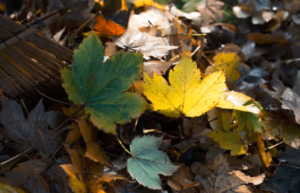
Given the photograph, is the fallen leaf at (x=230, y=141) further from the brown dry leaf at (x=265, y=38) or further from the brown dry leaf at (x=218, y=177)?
the brown dry leaf at (x=265, y=38)

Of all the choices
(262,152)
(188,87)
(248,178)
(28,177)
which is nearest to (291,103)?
(262,152)

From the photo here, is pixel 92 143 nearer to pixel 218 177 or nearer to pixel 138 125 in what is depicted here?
pixel 138 125

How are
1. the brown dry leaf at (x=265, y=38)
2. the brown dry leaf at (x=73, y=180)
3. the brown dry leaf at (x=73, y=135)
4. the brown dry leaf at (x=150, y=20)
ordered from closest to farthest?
the brown dry leaf at (x=73, y=180) < the brown dry leaf at (x=73, y=135) < the brown dry leaf at (x=150, y=20) < the brown dry leaf at (x=265, y=38)

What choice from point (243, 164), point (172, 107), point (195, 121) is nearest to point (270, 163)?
point (243, 164)

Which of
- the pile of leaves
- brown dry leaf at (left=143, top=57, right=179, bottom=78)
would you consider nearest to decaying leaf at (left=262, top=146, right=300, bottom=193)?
the pile of leaves

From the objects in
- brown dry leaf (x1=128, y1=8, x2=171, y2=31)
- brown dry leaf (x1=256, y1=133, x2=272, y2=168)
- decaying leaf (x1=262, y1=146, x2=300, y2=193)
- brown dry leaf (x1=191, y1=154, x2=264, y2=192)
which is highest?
brown dry leaf (x1=128, y1=8, x2=171, y2=31)

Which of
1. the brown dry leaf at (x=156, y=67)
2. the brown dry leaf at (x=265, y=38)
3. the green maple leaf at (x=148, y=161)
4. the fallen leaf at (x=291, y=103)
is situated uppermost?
the brown dry leaf at (x=156, y=67)

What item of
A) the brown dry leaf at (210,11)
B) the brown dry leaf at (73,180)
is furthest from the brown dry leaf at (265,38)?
the brown dry leaf at (73,180)

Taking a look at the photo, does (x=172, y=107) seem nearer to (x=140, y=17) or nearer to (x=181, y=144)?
(x=181, y=144)

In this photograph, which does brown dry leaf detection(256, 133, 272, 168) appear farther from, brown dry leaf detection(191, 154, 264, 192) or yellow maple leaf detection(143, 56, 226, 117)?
yellow maple leaf detection(143, 56, 226, 117)
